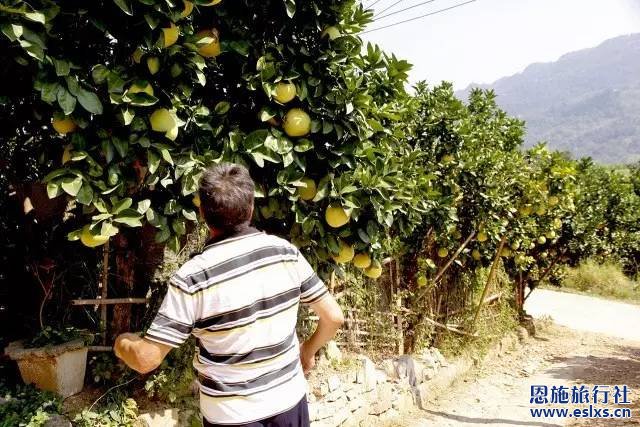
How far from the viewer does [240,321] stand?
1675 millimetres

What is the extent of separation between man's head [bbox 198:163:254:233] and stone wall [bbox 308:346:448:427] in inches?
107

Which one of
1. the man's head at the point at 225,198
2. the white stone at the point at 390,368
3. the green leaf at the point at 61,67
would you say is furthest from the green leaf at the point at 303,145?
the white stone at the point at 390,368

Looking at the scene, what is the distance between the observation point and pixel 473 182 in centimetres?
571

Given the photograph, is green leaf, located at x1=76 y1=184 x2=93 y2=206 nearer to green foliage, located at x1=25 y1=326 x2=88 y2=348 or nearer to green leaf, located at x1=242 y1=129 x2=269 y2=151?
green leaf, located at x1=242 y1=129 x2=269 y2=151

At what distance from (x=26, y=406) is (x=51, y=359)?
26 centimetres

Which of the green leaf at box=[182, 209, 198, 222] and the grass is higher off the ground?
the green leaf at box=[182, 209, 198, 222]

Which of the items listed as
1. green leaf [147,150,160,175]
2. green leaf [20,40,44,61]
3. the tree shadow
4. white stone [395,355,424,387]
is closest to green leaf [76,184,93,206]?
green leaf [147,150,160,175]

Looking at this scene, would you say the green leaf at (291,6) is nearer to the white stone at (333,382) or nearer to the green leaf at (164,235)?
the green leaf at (164,235)

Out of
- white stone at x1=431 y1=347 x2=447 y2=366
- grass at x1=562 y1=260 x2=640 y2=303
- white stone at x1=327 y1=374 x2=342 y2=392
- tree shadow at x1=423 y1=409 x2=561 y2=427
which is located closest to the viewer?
white stone at x1=327 y1=374 x2=342 y2=392

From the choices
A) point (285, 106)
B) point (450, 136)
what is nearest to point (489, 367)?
point (450, 136)

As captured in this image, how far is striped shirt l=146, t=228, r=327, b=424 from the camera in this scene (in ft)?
5.32

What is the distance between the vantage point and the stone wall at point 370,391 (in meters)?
4.13

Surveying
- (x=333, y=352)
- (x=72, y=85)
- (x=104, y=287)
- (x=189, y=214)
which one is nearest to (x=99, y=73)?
(x=72, y=85)

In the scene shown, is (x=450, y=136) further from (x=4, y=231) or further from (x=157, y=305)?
(x=4, y=231)
